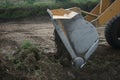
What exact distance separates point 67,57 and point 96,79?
911 millimetres

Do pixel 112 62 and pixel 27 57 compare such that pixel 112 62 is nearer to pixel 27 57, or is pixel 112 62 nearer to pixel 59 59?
pixel 59 59

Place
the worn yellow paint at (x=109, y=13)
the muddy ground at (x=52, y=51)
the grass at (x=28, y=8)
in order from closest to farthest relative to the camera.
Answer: the muddy ground at (x=52, y=51) < the worn yellow paint at (x=109, y=13) < the grass at (x=28, y=8)

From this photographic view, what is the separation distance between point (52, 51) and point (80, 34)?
5.69ft

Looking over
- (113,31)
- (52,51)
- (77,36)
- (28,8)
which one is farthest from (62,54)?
(28,8)

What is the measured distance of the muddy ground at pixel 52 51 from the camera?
6.76m

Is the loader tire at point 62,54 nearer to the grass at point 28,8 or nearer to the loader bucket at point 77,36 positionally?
the loader bucket at point 77,36

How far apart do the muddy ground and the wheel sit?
334 mm

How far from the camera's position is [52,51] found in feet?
27.6

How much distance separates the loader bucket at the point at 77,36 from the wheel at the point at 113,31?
80 cm

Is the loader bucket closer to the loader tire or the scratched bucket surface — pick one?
the scratched bucket surface

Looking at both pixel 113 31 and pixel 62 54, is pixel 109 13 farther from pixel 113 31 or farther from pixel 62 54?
pixel 62 54

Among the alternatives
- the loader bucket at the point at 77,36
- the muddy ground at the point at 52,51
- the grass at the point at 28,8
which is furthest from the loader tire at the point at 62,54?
the grass at the point at 28,8

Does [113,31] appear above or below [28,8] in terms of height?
above

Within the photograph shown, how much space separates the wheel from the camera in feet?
24.5
